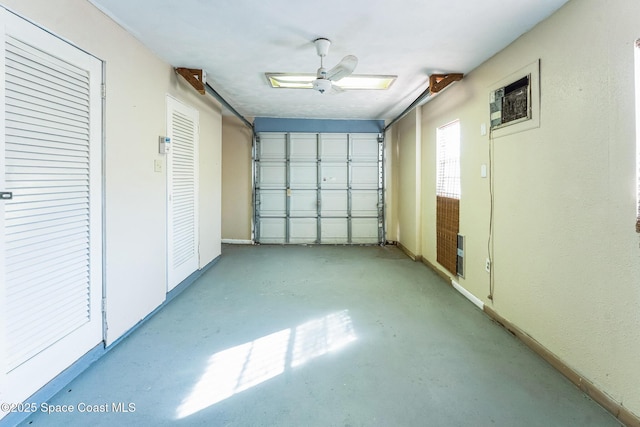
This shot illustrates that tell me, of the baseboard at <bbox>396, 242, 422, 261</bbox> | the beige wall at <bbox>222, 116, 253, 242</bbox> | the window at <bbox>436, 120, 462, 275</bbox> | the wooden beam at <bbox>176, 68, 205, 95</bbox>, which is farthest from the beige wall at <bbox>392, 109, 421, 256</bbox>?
the wooden beam at <bbox>176, 68, 205, 95</bbox>

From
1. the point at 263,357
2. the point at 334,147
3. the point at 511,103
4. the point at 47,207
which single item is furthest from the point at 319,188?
the point at 47,207

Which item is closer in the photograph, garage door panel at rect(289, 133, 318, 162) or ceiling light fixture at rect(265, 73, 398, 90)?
ceiling light fixture at rect(265, 73, 398, 90)

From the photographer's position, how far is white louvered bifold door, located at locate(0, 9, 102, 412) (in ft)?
5.00

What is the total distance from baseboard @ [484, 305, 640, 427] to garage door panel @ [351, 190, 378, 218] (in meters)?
3.71

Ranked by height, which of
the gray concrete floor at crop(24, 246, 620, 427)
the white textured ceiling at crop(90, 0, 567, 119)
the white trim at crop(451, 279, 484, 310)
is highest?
the white textured ceiling at crop(90, 0, 567, 119)

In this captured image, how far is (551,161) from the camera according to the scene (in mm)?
2098

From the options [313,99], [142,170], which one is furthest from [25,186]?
[313,99]

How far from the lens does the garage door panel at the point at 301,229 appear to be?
6.19 metres

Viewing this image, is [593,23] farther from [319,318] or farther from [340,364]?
[319,318]

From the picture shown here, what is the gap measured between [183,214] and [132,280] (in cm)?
115

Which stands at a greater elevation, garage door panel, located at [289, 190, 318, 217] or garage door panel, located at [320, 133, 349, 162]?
garage door panel, located at [320, 133, 349, 162]

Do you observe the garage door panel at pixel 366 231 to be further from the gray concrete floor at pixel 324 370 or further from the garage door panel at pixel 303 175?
the gray concrete floor at pixel 324 370

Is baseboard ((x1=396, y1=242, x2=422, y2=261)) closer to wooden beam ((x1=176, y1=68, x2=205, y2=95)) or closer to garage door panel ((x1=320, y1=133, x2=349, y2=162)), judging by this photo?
garage door panel ((x1=320, y1=133, x2=349, y2=162))

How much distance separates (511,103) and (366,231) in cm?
394
